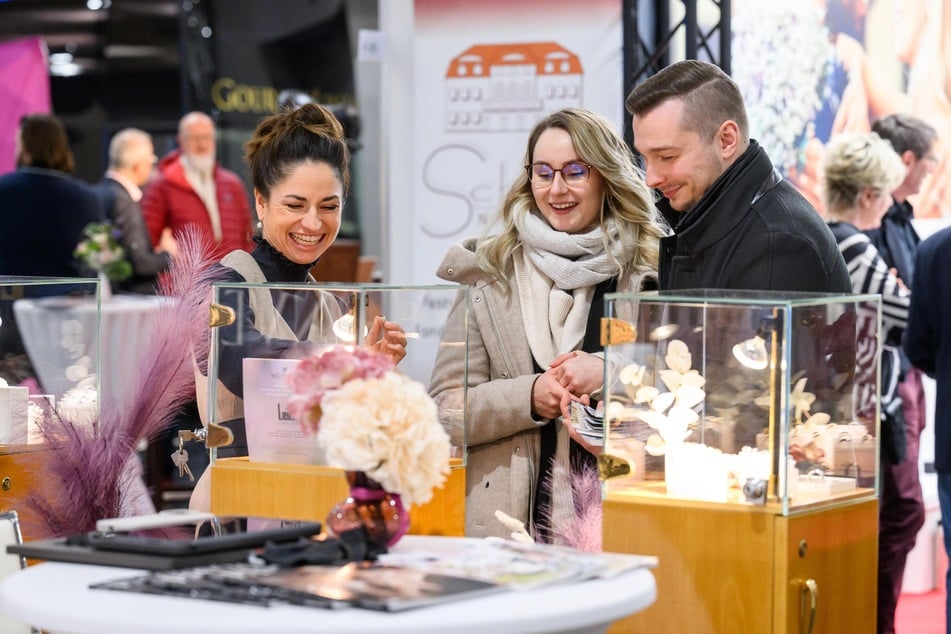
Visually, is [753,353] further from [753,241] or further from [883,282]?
[883,282]

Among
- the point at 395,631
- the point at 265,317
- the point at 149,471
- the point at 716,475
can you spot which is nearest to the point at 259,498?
the point at 265,317

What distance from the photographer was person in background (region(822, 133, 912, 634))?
489 cm

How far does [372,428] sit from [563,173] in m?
1.34

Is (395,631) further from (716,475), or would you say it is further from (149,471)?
(149,471)

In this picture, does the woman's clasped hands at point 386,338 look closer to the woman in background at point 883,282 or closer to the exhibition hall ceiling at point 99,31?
the woman in background at point 883,282

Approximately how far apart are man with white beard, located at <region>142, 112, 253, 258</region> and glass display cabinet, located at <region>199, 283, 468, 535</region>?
490cm

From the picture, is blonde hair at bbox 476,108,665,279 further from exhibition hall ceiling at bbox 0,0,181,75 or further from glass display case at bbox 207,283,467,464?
exhibition hall ceiling at bbox 0,0,181,75

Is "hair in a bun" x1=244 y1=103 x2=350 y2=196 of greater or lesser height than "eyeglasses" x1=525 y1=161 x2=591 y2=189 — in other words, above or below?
above

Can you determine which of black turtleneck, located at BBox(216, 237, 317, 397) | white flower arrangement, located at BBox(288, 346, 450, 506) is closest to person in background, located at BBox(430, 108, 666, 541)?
black turtleneck, located at BBox(216, 237, 317, 397)

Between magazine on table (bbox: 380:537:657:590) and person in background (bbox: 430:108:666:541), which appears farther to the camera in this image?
person in background (bbox: 430:108:666:541)

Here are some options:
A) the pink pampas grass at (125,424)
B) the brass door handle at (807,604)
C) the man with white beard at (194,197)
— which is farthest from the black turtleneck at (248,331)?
the man with white beard at (194,197)

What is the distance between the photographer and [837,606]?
106 inches

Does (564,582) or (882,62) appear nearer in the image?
(564,582)

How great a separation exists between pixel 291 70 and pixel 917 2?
16.9ft
